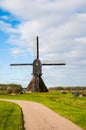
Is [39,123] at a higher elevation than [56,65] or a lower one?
lower

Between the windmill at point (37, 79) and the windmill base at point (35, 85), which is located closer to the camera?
the windmill at point (37, 79)

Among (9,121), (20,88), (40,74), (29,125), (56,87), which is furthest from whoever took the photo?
(56,87)

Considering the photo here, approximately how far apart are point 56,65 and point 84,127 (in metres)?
53.6

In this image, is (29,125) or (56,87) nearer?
(29,125)

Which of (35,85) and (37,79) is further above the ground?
(37,79)

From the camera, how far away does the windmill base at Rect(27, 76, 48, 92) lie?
68.0 meters

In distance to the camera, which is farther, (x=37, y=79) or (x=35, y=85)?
(x=35, y=85)

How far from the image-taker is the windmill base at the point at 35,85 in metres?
68.0

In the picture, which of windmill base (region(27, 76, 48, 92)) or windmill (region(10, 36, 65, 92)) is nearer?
windmill (region(10, 36, 65, 92))

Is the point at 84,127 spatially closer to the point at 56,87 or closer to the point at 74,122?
the point at 74,122

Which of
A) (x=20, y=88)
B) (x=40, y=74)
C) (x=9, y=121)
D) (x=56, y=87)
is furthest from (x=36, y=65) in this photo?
(x=9, y=121)

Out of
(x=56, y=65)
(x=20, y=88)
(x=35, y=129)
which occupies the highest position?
(x=56, y=65)

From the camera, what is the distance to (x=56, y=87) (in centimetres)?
10581

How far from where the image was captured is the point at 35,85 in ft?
224
